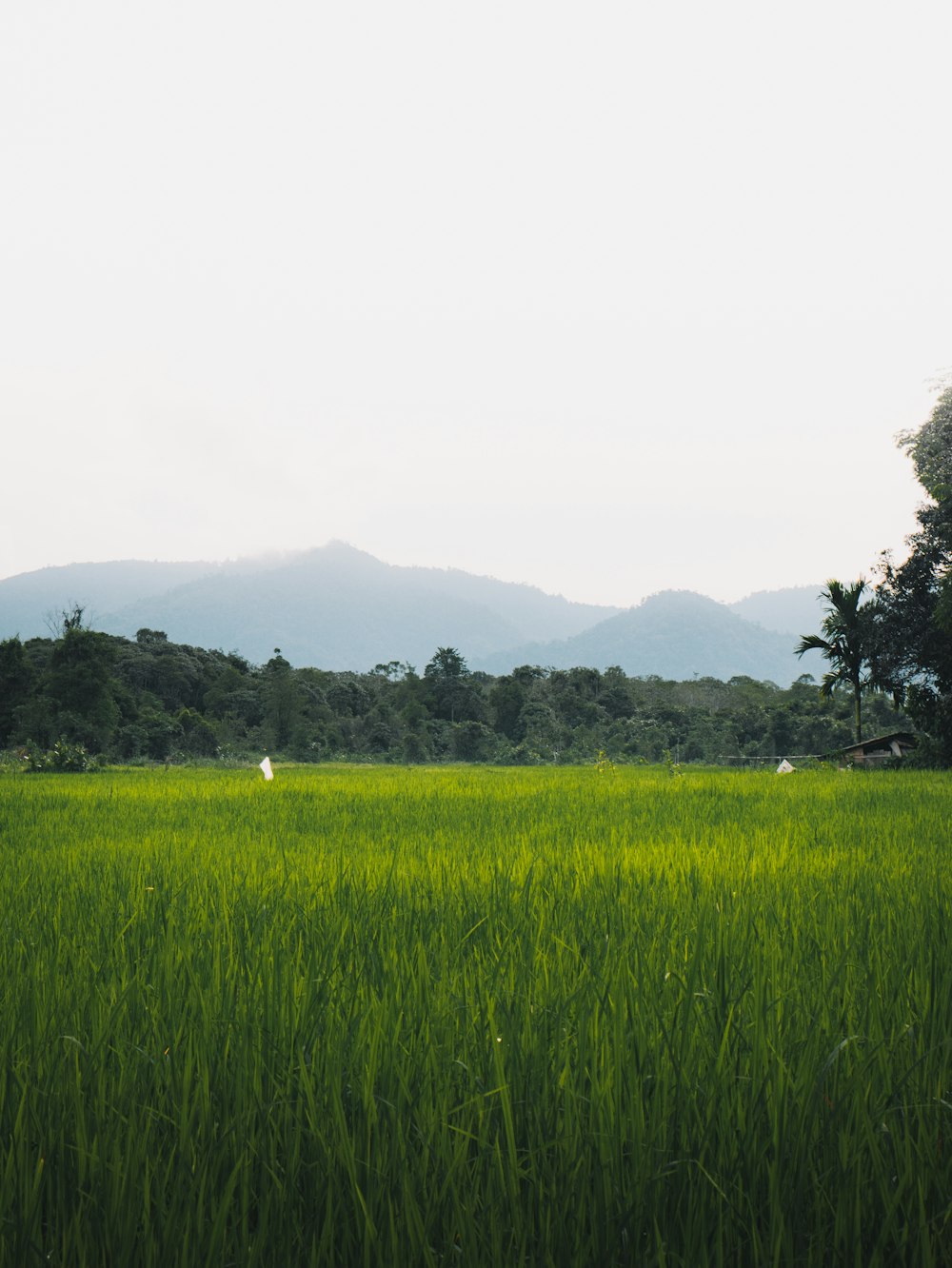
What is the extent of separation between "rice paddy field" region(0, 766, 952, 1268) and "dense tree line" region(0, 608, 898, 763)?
24.7 m

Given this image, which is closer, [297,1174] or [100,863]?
[297,1174]

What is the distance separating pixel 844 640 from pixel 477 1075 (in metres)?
21.4

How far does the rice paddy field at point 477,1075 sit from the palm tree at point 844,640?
A: 18.2m

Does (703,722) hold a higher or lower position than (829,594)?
lower

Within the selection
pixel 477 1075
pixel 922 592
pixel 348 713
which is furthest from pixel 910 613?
pixel 348 713

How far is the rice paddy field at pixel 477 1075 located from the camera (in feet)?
3.89

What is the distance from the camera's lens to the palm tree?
2012 cm

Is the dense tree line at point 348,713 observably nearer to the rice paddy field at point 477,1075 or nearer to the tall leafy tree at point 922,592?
the tall leafy tree at point 922,592

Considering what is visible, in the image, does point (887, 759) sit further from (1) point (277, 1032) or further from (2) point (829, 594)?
(1) point (277, 1032)

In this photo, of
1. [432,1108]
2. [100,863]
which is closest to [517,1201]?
[432,1108]

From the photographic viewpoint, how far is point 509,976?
2.24 meters

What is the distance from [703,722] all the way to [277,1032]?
33263 millimetres

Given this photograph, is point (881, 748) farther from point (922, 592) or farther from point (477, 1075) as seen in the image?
point (477, 1075)

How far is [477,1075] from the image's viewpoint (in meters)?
1.60
